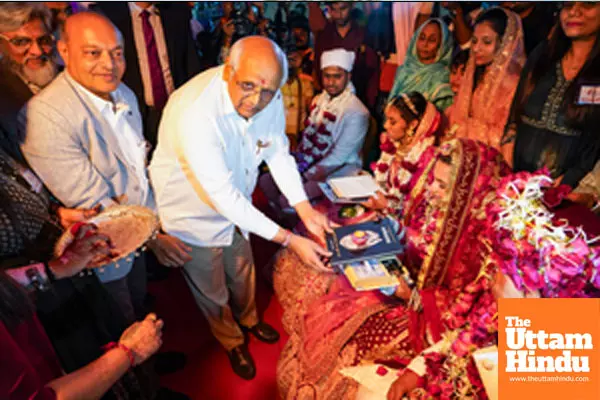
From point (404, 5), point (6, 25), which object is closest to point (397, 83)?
point (404, 5)

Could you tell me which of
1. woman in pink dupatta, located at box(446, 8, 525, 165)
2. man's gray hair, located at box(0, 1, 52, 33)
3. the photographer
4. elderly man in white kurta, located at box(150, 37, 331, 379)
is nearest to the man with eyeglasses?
man's gray hair, located at box(0, 1, 52, 33)

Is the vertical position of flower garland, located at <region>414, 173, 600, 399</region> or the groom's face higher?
the groom's face

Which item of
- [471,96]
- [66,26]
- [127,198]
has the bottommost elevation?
[127,198]

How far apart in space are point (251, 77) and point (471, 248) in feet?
4.13

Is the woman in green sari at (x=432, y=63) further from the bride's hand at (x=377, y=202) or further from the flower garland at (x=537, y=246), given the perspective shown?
the flower garland at (x=537, y=246)

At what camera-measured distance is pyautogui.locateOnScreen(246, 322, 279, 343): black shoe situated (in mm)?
2412

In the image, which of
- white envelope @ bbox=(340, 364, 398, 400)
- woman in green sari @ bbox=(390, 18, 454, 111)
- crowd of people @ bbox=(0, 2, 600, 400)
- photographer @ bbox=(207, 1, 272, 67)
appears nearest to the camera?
crowd of people @ bbox=(0, 2, 600, 400)

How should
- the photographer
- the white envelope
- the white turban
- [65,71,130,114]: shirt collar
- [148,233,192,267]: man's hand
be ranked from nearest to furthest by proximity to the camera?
the white envelope, [65,71,130,114]: shirt collar, [148,233,192,267]: man's hand, the white turban, the photographer

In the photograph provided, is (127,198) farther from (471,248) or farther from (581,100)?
(581,100)

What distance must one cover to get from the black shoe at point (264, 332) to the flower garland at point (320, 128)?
4.90 feet

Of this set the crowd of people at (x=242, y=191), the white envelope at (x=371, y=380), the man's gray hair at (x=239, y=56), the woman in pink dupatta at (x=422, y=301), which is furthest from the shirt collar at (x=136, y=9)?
the white envelope at (x=371, y=380)

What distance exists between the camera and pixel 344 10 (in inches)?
137

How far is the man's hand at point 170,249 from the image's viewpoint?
6.38 ft

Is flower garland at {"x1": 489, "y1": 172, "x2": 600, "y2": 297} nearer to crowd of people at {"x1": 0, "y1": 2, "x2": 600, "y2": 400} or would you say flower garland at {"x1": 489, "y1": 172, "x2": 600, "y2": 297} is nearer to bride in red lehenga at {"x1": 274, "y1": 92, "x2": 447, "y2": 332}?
crowd of people at {"x1": 0, "y1": 2, "x2": 600, "y2": 400}
